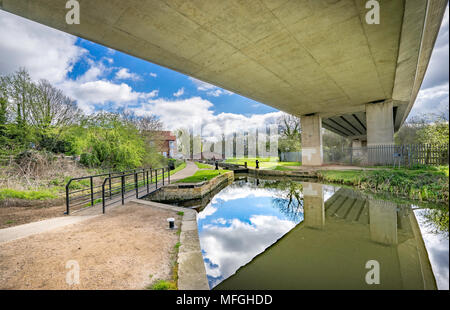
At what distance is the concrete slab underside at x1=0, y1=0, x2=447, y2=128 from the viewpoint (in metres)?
→ 4.80

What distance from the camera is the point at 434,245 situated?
3.70m

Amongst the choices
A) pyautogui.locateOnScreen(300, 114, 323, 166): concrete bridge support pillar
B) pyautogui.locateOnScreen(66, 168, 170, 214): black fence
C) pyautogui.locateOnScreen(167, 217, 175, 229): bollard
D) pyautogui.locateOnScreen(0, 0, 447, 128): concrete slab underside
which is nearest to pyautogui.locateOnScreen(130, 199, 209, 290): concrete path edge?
pyautogui.locateOnScreen(167, 217, 175, 229): bollard

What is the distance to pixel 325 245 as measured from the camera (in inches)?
151

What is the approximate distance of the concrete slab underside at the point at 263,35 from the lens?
4.80 m

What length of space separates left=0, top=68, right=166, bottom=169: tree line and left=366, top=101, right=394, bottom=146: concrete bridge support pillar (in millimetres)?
17256

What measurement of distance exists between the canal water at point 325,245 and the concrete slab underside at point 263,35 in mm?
5694

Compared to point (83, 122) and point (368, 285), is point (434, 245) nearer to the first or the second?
point (368, 285)

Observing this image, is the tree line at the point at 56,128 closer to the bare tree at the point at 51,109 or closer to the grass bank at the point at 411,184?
the bare tree at the point at 51,109

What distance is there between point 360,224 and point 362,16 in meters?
5.82

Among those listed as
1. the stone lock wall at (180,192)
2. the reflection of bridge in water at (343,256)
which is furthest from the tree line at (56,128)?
the reflection of bridge in water at (343,256)

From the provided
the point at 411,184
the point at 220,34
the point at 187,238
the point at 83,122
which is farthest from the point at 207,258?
the point at 83,122

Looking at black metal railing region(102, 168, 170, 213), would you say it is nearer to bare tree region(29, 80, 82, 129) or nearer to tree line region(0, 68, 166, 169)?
tree line region(0, 68, 166, 169)

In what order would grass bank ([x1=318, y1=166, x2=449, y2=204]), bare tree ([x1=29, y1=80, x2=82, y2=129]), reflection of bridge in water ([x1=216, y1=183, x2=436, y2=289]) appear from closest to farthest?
reflection of bridge in water ([x1=216, y1=183, x2=436, y2=289]), grass bank ([x1=318, y1=166, x2=449, y2=204]), bare tree ([x1=29, y1=80, x2=82, y2=129])

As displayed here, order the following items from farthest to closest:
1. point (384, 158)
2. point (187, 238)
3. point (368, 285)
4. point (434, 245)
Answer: point (384, 158)
point (434, 245)
point (187, 238)
point (368, 285)
